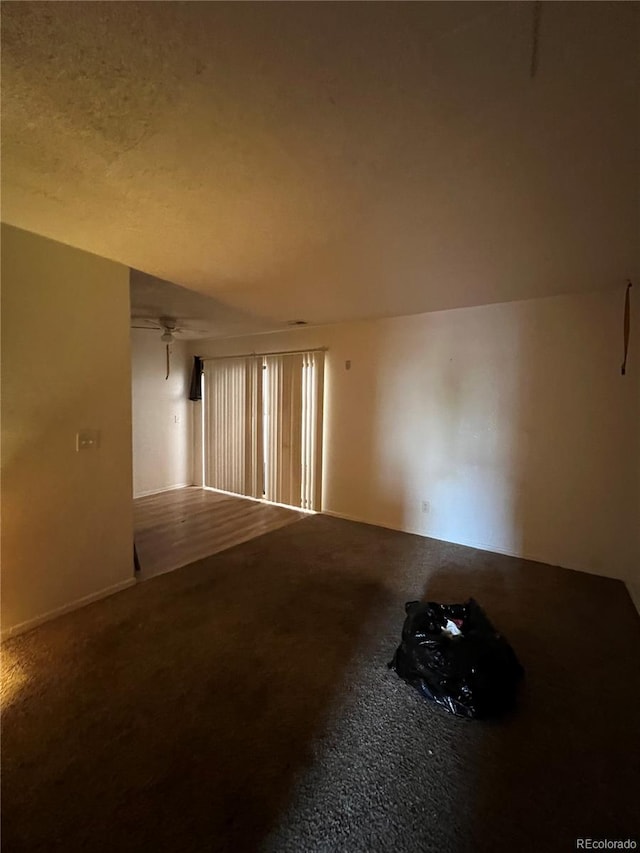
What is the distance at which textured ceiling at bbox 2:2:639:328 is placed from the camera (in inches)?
37.1

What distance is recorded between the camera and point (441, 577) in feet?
9.57

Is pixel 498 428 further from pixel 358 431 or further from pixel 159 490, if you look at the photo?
pixel 159 490

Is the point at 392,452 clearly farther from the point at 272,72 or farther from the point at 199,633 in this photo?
the point at 272,72

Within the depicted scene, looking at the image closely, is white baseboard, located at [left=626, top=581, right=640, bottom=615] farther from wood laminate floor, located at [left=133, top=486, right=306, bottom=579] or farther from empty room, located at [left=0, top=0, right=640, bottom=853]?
wood laminate floor, located at [left=133, top=486, right=306, bottom=579]

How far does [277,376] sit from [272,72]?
12.7 ft

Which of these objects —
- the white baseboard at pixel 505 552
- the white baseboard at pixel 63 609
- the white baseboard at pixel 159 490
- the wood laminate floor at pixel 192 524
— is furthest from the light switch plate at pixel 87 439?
the white baseboard at pixel 159 490

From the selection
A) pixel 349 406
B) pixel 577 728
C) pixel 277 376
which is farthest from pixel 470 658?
pixel 277 376

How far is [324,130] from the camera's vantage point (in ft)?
4.22

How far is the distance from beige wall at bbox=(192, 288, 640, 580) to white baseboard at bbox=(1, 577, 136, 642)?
2.55 metres

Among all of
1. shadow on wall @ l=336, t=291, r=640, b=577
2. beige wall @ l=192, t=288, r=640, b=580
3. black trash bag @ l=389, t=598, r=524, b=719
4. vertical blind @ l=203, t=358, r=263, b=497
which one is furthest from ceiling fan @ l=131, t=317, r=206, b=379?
black trash bag @ l=389, t=598, r=524, b=719

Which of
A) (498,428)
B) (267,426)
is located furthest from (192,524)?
(498,428)

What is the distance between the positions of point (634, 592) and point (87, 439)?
4.04m

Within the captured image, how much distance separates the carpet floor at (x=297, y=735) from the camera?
1.15 m

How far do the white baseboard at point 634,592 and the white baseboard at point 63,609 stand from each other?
143 inches
